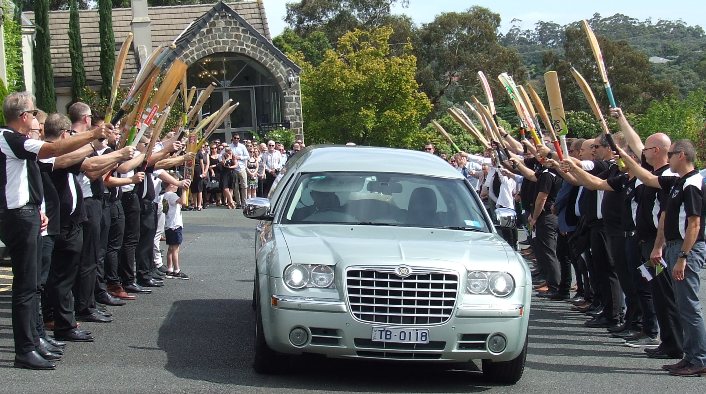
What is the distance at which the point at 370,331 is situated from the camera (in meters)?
7.93

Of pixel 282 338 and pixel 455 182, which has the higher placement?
pixel 455 182

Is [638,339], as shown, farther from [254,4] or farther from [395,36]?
[395,36]

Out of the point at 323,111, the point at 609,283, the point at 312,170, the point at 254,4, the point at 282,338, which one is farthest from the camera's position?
the point at 323,111

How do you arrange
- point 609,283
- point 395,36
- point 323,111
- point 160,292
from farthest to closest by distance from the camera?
point 395,36 → point 323,111 → point 160,292 → point 609,283

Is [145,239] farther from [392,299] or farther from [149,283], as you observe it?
[392,299]

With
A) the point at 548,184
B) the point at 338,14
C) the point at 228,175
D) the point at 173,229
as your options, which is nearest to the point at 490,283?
the point at 548,184

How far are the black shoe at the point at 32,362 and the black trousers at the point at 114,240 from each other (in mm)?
3655

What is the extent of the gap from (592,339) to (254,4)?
37421 millimetres

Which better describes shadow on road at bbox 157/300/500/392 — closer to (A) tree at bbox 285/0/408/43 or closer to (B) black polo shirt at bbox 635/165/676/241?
(B) black polo shirt at bbox 635/165/676/241

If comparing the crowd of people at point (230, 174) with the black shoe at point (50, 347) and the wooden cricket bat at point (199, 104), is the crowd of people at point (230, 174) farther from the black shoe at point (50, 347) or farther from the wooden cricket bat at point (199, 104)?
the black shoe at point (50, 347)

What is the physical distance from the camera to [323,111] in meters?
56.6

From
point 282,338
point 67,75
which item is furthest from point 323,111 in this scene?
point 282,338

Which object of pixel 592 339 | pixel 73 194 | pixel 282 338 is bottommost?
pixel 592 339

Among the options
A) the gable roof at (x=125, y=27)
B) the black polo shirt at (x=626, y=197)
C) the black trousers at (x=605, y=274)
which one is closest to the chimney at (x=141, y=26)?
the gable roof at (x=125, y=27)
